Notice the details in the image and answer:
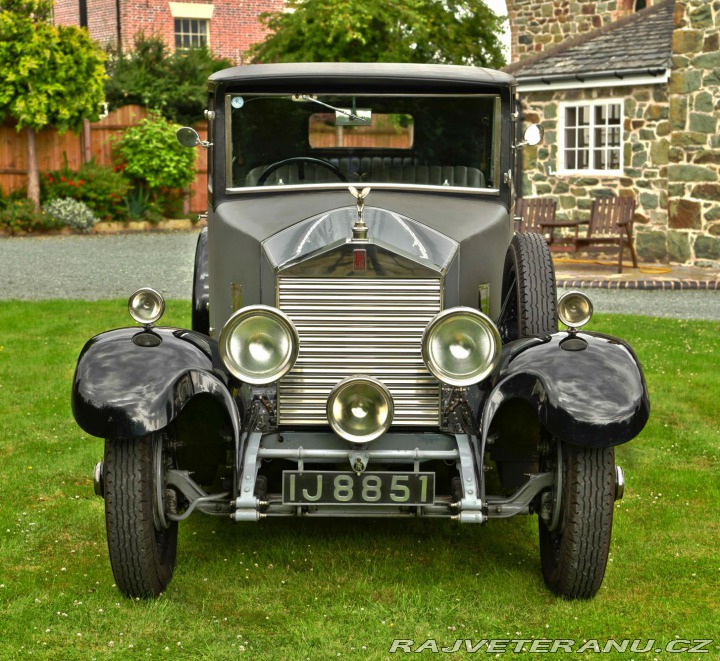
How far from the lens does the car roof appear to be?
16.4 feet

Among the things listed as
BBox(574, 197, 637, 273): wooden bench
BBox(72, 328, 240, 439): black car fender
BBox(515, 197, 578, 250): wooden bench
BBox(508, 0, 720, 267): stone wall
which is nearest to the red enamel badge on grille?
BBox(72, 328, 240, 439): black car fender

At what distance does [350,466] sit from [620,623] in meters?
1.18

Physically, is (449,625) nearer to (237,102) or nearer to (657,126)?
(237,102)

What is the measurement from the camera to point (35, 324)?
10242 millimetres

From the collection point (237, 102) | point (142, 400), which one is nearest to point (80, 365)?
point (142, 400)

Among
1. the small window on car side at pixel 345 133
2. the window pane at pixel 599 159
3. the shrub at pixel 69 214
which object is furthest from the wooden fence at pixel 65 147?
the small window on car side at pixel 345 133

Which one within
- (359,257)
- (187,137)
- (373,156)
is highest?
(187,137)

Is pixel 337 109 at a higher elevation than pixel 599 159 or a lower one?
higher

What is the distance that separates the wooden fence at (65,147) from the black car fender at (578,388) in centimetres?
1743

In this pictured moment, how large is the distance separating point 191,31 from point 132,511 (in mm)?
26487

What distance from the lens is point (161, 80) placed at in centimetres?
2241

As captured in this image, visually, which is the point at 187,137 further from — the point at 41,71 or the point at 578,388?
the point at 41,71

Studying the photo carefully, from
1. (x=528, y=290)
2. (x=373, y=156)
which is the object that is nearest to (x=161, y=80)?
(x=373, y=156)

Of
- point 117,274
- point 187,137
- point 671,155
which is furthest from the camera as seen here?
point 671,155
